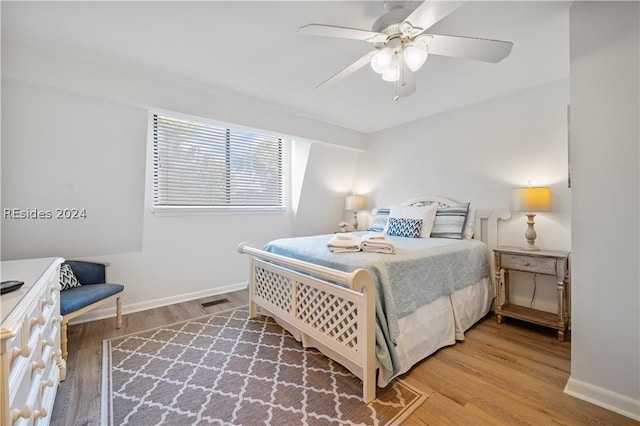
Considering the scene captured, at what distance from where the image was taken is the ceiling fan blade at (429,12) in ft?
4.05

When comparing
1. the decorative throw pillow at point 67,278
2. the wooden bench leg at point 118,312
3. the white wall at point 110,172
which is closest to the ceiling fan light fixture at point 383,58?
the white wall at point 110,172

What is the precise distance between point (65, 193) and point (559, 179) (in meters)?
4.53

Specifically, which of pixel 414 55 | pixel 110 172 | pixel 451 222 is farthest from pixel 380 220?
pixel 110 172

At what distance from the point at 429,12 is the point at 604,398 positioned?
231 cm

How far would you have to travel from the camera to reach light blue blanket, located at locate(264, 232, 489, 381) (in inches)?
68.2

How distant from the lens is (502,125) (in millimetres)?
3064

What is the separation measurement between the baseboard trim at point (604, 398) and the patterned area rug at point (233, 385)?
921 millimetres

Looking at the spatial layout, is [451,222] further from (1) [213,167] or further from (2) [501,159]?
(1) [213,167]

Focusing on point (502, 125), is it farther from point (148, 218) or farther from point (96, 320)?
point (96, 320)

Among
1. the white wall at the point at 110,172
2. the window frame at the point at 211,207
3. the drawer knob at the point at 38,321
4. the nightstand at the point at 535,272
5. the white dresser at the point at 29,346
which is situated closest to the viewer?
the white dresser at the point at 29,346

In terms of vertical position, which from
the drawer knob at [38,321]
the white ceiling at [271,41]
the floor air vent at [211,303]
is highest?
the white ceiling at [271,41]

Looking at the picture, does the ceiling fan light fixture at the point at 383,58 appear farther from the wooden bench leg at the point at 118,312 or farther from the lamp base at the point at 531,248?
the wooden bench leg at the point at 118,312

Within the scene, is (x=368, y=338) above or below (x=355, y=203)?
below

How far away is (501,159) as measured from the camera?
3.08m
